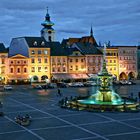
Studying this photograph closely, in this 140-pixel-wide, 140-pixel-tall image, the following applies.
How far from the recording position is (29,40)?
312 ft

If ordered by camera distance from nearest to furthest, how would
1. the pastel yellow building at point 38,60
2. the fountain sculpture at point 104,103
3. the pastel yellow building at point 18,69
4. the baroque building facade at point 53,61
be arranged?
the fountain sculpture at point 104,103, the pastel yellow building at point 18,69, the baroque building facade at point 53,61, the pastel yellow building at point 38,60

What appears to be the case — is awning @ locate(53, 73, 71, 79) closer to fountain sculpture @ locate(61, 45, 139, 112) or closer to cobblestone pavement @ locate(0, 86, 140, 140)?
fountain sculpture @ locate(61, 45, 139, 112)

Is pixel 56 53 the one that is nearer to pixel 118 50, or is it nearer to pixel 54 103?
pixel 118 50

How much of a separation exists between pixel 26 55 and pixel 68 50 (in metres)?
12.5

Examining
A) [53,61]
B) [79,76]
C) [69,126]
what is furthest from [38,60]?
[69,126]

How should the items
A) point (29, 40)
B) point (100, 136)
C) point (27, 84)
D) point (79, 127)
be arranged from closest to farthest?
point (100, 136) < point (79, 127) < point (27, 84) < point (29, 40)

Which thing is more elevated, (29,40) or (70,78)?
(29,40)

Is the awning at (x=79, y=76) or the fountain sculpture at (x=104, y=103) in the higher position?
the awning at (x=79, y=76)

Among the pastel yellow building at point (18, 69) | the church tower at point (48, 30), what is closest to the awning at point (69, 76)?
the pastel yellow building at point (18, 69)

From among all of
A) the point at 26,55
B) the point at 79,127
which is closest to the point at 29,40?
the point at 26,55

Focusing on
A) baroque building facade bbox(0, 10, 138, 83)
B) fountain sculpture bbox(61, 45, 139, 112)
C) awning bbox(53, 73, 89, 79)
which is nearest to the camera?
fountain sculpture bbox(61, 45, 139, 112)

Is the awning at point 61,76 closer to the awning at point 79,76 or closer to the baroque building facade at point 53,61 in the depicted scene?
the baroque building facade at point 53,61

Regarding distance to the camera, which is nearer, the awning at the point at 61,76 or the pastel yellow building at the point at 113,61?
the awning at the point at 61,76

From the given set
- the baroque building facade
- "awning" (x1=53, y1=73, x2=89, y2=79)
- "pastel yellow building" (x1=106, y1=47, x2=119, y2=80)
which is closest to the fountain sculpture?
the baroque building facade
